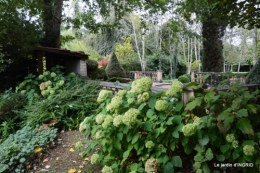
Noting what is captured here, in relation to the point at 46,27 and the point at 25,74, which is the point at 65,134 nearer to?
the point at 25,74

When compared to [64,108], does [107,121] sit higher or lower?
higher

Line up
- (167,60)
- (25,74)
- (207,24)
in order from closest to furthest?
1. (25,74)
2. (207,24)
3. (167,60)

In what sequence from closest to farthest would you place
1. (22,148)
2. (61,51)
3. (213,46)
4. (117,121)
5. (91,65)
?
(117,121), (22,148), (61,51), (91,65), (213,46)

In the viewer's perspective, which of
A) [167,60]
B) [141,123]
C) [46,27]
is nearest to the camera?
[141,123]

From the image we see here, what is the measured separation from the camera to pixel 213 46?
1100cm

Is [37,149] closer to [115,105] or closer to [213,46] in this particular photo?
[115,105]

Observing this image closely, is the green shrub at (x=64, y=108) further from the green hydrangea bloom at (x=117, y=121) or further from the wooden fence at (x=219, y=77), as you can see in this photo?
the wooden fence at (x=219, y=77)

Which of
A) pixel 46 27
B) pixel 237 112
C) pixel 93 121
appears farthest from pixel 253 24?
pixel 46 27

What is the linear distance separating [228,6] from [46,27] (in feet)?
22.5

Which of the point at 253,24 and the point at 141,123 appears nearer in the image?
the point at 253,24

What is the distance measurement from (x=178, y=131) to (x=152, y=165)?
38 centimetres

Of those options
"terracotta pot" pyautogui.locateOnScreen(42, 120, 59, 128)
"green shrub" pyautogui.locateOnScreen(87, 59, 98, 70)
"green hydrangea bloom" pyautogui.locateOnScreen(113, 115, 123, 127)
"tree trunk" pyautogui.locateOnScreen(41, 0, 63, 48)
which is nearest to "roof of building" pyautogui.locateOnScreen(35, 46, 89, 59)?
"tree trunk" pyautogui.locateOnScreen(41, 0, 63, 48)

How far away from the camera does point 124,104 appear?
7.38 feet

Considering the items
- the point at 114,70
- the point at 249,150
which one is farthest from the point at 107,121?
the point at 114,70
